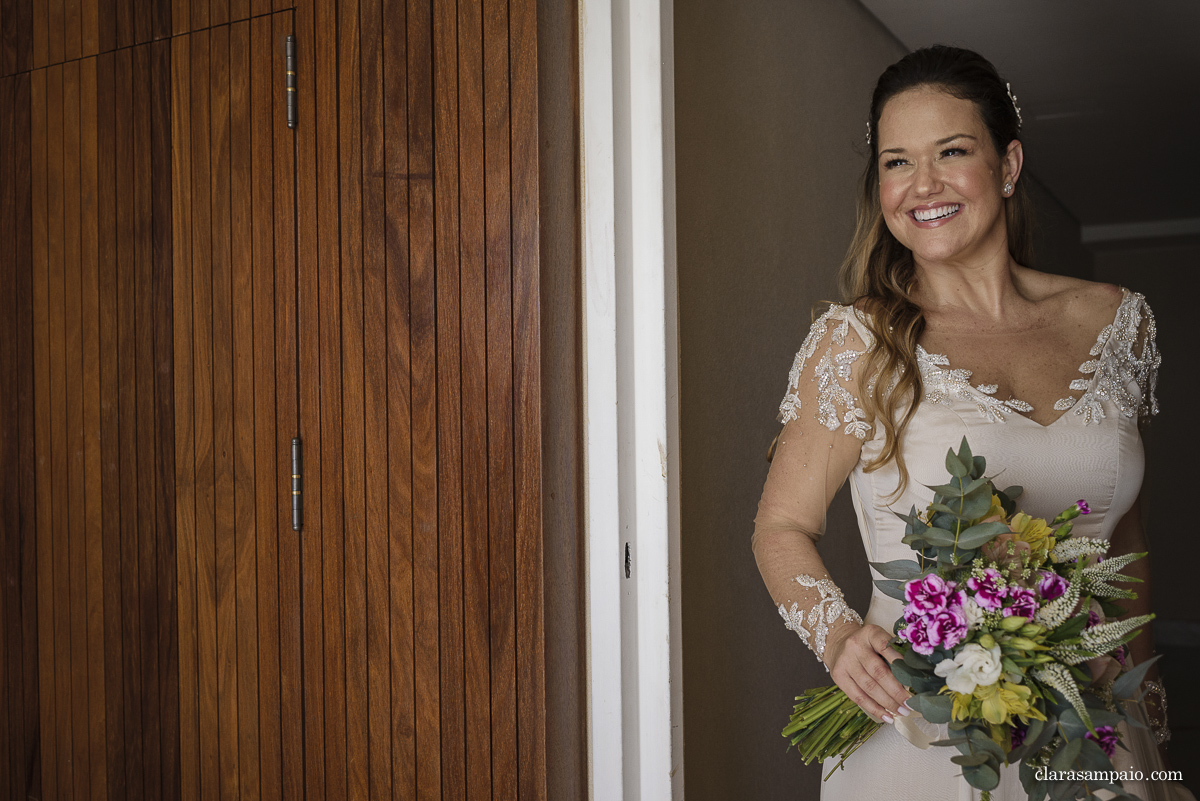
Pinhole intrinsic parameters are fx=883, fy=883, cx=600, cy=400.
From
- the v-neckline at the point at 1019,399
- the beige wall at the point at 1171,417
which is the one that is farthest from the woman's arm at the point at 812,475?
the beige wall at the point at 1171,417

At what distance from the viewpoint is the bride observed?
150cm

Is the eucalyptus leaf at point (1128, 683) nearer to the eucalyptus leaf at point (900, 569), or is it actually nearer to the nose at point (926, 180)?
the eucalyptus leaf at point (900, 569)

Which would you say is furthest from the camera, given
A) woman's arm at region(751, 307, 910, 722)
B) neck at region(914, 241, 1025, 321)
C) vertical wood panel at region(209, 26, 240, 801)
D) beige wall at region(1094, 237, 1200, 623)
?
beige wall at region(1094, 237, 1200, 623)

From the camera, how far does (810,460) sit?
1.57 m

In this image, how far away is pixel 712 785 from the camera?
7.24 feet

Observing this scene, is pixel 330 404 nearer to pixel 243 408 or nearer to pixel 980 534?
pixel 243 408

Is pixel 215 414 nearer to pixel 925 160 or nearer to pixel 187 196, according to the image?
pixel 187 196

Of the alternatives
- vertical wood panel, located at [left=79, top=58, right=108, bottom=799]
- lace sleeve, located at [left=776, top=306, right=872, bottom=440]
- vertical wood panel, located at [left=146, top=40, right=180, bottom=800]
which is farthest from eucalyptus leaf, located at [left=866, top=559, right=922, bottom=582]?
vertical wood panel, located at [left=79, top=58, right=108, bottom=799]

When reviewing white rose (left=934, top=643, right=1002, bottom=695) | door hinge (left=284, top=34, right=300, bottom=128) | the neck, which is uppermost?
door hinge (left=284, top=34, right=300, bottom=128)

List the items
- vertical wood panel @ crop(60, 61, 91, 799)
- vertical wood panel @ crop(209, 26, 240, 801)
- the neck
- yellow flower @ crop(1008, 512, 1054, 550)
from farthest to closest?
1. vertical wood panel @ crop(60, 61, 91, 799)
2. vertical wood panel @ crop(209, 26, 240, 801)
3. the neck
4. yellow flower @ crop(1008, 512, 1054, 550)

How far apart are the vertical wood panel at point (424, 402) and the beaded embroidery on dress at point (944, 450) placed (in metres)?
0.66

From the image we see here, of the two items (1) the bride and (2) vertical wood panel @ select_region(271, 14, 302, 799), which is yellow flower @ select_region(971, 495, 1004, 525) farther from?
(2) vertical wood panel @ select_region(271, 14, 302, 799)

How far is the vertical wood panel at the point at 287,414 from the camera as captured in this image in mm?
1830

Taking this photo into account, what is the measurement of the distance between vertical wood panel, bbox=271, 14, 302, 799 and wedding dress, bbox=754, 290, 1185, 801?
97 cm
